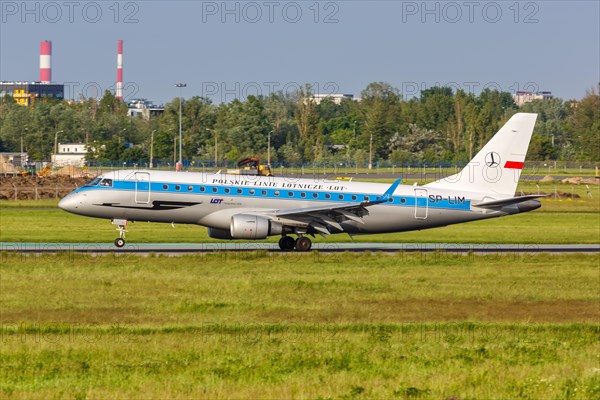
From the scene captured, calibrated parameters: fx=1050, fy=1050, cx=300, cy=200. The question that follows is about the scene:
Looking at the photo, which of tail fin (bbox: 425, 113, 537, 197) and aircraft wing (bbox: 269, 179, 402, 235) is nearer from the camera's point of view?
aircraft wing (bbox: 269, 179, 402, 235)

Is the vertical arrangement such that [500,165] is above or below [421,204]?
above

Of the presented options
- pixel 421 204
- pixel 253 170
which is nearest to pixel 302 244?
pixel 421 204

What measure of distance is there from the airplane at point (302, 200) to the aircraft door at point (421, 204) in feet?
0.15

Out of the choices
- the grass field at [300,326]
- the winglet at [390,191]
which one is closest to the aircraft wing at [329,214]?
the winglet at [390,191]

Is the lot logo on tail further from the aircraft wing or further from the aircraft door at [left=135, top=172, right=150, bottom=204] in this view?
the aircraft door at [left=135, top=172, right=150, bottom=204]

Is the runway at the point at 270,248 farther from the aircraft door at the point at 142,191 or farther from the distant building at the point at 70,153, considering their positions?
the distant building at the point at 70,153

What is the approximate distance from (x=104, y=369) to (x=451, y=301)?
15.8m

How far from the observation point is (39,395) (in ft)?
60.2

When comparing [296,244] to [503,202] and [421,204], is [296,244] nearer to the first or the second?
[421,204]

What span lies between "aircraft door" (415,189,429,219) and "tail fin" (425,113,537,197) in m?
0.88

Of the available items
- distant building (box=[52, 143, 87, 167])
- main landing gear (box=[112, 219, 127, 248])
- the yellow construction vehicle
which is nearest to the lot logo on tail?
main landing gear (box=[112, 219, 127, 248])

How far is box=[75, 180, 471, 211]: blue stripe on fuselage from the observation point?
44656 mm

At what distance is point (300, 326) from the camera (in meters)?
27.5

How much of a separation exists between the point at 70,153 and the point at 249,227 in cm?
13288
